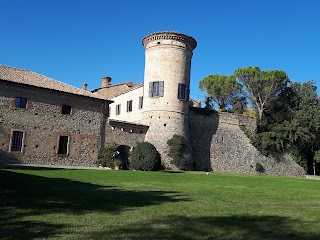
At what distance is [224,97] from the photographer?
44031mm

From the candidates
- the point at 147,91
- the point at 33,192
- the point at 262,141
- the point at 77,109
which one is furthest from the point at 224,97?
the point at 33,192

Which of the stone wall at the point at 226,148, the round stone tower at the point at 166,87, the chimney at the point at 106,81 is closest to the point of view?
the round stone tower at the point at 166,87

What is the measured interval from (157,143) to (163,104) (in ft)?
10.8

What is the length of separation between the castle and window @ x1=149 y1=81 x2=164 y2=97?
0.27 ft

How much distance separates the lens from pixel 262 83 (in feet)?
127

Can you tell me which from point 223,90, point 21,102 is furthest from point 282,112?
point 21,102

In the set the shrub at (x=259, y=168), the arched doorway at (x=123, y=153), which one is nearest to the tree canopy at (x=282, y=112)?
the shrub at (x=259, y=168)

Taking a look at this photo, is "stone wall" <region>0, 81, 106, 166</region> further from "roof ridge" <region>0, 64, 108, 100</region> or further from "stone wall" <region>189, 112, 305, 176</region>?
"stone wall" <region>189, 112, 305, 176</region>

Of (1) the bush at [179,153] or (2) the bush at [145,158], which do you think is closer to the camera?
(2) the bush at [145,158]

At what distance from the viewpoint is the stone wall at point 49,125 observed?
22938 mm

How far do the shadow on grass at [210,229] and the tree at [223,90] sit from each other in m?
36.6

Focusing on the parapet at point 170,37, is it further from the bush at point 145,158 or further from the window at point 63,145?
the window at point 63,145

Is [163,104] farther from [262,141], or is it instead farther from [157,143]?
[262,141]

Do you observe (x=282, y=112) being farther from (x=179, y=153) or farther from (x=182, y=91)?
(x=179, y=153)
